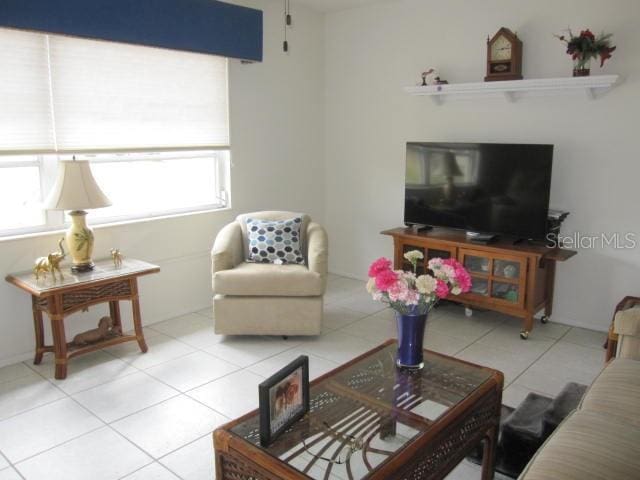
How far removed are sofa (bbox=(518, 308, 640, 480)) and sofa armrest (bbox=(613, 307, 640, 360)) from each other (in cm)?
33

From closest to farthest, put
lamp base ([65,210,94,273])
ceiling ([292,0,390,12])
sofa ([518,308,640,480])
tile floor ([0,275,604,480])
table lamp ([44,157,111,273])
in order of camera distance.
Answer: sofa ([518,308,640,480]) < tile floor ([0,275,604,480]) < table lamp ([44,157,111,273]) < lamp base ([65,210,94,273]) < ceiling ([292,0,390,12])

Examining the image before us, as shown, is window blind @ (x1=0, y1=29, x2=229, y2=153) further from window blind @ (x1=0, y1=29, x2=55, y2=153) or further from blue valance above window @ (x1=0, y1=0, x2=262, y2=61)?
blue valance above window @ (x1=0, y1=0, x2=262, y2=61)

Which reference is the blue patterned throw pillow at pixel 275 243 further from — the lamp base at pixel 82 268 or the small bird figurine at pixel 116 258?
the lamp base at pixel 82 268

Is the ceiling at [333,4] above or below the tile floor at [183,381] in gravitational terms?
above

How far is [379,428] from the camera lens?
71.7 inches

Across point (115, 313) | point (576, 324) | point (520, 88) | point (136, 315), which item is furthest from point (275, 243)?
point (576, 324)

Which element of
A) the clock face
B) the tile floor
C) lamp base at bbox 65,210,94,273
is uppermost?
the clock face

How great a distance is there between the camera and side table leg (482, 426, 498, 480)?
2.10 metres

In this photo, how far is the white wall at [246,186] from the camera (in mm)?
3291

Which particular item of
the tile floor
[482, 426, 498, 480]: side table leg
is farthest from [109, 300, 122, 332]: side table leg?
[482, 426, 498, 480]: side table leg

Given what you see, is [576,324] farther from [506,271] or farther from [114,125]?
[114,125]

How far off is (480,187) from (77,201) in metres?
2.65

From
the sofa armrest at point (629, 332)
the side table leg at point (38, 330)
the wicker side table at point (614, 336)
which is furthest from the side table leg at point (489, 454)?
the side table leg at point (38, 330)

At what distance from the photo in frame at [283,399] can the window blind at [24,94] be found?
228 cm
